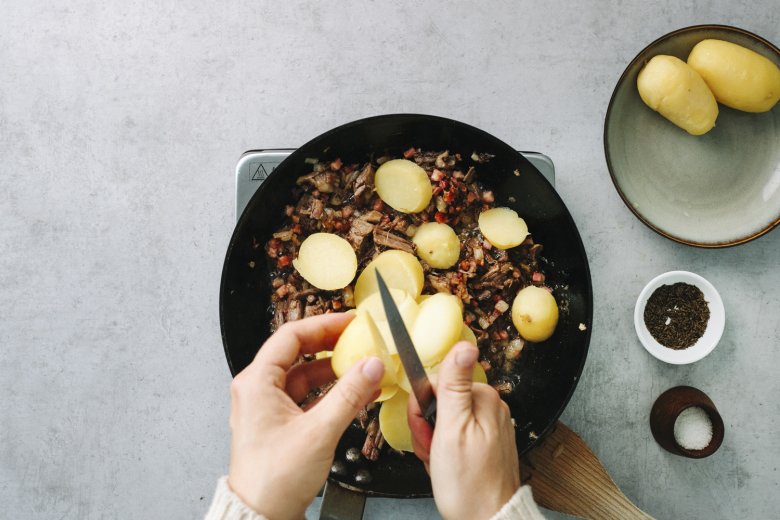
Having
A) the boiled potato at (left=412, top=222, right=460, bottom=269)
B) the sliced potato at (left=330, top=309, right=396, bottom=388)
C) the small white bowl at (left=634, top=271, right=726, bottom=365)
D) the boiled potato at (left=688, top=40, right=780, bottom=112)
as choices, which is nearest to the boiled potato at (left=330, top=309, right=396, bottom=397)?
the sliced potato at (left=330, top=309, right=396, bottom=388)

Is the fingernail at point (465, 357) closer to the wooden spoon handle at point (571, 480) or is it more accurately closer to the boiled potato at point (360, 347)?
the boiled potato at point (360, 347)

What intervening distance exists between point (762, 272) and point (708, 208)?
0.79 ft

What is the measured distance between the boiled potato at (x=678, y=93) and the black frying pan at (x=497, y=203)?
387 millimetres

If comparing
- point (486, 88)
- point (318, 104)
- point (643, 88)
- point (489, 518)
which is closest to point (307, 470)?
point (489, 518)

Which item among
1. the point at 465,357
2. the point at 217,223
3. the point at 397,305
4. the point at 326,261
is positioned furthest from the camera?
the point at 217,223

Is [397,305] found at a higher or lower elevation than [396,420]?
higher

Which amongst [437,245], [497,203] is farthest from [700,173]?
[437,245]

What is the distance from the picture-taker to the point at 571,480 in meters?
1.41

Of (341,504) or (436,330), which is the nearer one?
(436,330)

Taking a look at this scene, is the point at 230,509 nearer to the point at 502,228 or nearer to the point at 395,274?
the point at 395,274

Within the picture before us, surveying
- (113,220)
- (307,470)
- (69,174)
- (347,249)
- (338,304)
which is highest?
(69,174)

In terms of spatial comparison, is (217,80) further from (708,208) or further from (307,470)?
(708,208)

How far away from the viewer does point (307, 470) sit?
0.94 metres

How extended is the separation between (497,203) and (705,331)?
605mm
